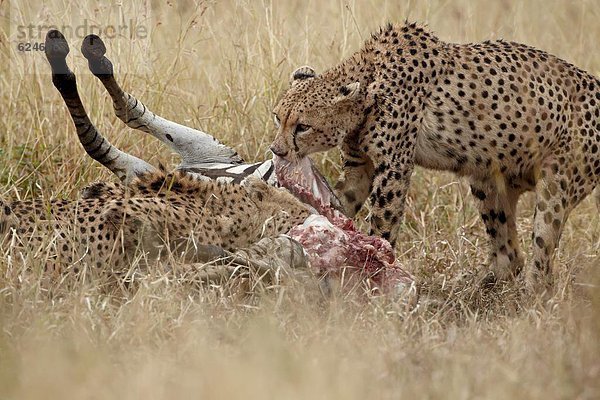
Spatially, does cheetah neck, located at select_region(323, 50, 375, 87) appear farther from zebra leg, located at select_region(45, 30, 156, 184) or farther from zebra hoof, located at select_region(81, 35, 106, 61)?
zebra hoof, located at select_region(81, 35, 106, 61)

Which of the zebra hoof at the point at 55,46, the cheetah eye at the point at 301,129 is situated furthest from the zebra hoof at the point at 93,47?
the cheetah eye at the point at 301,129

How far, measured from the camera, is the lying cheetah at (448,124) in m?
5.58

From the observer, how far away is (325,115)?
5.57 metres

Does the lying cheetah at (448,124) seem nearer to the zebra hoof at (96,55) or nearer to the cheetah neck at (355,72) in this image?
the cheetah neck at (355,72)

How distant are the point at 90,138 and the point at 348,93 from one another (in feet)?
4.42

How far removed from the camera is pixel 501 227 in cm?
611

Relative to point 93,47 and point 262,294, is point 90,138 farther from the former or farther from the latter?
point 262,294

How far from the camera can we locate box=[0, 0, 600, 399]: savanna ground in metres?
3.39

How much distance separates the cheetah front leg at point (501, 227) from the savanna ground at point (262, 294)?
154 millimetres

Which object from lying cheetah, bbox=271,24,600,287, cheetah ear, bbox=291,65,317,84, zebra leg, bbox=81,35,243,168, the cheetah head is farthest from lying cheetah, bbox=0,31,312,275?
cheetah ear, bbox=291,65,317,84

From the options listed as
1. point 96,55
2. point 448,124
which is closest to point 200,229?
point 96,55

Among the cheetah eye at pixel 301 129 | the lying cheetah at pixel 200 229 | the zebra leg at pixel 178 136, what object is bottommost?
the lying cheetah at pixel 200 229

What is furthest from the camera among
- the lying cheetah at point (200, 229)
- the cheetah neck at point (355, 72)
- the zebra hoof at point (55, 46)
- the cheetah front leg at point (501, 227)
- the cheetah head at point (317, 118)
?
the cheetah front leg at point (501, 227)

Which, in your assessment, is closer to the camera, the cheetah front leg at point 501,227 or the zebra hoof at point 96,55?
the zebra hoof at point 96,55
